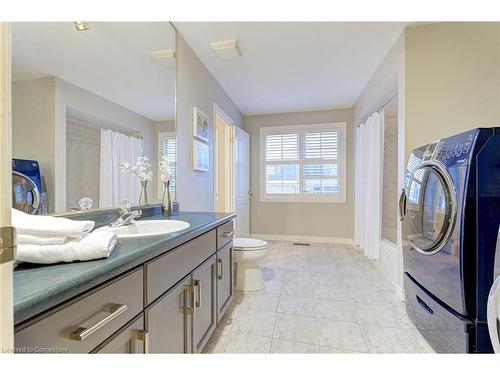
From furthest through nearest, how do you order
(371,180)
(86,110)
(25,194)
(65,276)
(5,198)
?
(371,180), (86,110), (25,194), (65,276), (5,198)

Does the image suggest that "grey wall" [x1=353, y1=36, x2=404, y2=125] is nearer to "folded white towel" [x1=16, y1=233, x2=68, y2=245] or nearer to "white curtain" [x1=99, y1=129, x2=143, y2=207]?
"white curtain" [x1=99, y1=129, x2=143, y2=207]

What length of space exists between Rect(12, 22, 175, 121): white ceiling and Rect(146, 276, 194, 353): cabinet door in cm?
106

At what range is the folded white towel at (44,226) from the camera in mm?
658

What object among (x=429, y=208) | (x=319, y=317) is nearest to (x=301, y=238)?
(x=319, y=317)

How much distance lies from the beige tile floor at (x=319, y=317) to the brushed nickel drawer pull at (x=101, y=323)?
0.99 metres

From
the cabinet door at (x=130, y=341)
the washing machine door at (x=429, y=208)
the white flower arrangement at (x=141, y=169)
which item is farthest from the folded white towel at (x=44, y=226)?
the washing machine door at (x=429, y=208)

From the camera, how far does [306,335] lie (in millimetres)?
1602

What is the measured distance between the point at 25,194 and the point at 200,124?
1.70m

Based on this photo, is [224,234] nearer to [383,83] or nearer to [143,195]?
[143,195]

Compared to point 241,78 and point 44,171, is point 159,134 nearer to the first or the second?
point 44,171

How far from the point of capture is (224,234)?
5.63 feet
